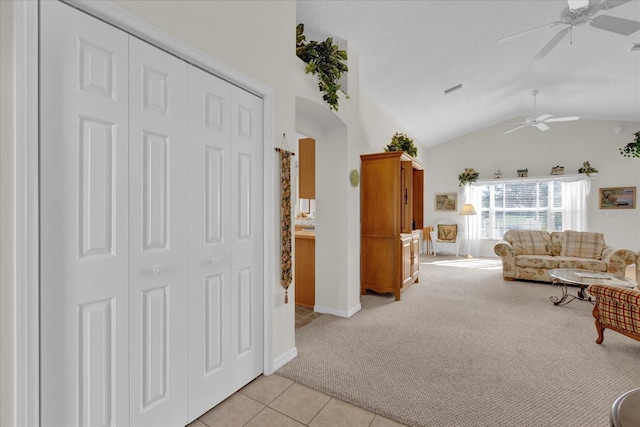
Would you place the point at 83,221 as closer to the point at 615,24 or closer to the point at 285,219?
the point at 285,219

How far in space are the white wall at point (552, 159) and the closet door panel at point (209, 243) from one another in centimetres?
799

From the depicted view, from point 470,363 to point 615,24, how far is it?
3.24m

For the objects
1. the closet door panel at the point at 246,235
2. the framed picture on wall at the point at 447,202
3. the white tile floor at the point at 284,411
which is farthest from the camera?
the framed picture on wall at the point at 447,202

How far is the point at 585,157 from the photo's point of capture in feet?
23.7

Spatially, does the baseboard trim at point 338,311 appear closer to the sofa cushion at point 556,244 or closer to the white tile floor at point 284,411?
the white tile floor at point 284,411

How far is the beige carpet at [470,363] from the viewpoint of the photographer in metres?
1.89

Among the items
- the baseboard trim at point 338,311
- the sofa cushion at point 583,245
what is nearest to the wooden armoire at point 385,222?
the baseboard trim at point 338,311

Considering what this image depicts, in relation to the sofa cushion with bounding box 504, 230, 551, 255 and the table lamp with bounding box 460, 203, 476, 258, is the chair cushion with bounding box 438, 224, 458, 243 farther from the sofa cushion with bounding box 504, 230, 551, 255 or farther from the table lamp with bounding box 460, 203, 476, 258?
the sofa cushion with bounding box 504, 230, 551, 255

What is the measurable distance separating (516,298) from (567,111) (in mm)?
5405

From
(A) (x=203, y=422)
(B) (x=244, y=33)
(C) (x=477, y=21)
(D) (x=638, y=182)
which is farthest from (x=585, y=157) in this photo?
(A) (x=203, y=422)

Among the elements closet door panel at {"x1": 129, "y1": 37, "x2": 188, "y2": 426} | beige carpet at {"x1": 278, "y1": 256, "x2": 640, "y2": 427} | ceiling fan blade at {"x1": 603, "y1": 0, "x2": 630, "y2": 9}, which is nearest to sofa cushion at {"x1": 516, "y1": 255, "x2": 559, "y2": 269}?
beige carpet at {"x1": 278, "y1": 256, "x2": 640, "y2": 427}

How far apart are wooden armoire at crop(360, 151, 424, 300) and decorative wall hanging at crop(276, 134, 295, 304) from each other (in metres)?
2.07

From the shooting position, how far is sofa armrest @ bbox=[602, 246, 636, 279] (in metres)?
4.66

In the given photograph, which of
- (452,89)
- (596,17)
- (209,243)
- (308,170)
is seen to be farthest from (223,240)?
(452,89)
